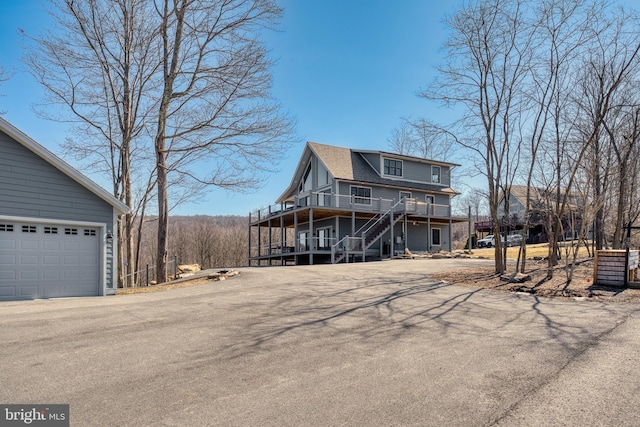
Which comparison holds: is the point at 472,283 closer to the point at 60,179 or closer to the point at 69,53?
the point at 60,179

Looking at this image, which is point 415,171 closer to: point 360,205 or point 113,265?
point 360,205

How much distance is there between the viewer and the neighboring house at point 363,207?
79.4 ft

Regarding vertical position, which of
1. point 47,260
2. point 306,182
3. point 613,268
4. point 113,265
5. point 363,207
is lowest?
point 613,268

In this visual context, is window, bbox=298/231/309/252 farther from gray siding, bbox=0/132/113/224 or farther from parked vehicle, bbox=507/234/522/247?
parked vehicle, bbox=507/234/522/247

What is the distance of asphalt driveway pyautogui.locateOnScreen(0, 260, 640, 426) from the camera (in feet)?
11.4

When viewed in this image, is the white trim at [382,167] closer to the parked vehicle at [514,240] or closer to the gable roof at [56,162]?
the parked vehicle at [514,240]

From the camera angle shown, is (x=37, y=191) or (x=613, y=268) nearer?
(x=613, y=268)

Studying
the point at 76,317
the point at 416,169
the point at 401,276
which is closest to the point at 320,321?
the point at 76,317

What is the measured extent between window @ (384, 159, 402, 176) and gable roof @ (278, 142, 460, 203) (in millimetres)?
531

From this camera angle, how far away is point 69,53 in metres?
17.3

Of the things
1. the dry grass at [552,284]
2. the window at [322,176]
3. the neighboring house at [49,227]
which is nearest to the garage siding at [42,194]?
the neighboring house at [49,227]

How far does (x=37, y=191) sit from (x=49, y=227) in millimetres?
1029

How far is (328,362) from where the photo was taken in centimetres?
476

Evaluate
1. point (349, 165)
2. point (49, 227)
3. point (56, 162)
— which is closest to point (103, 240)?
point (49, 227)
